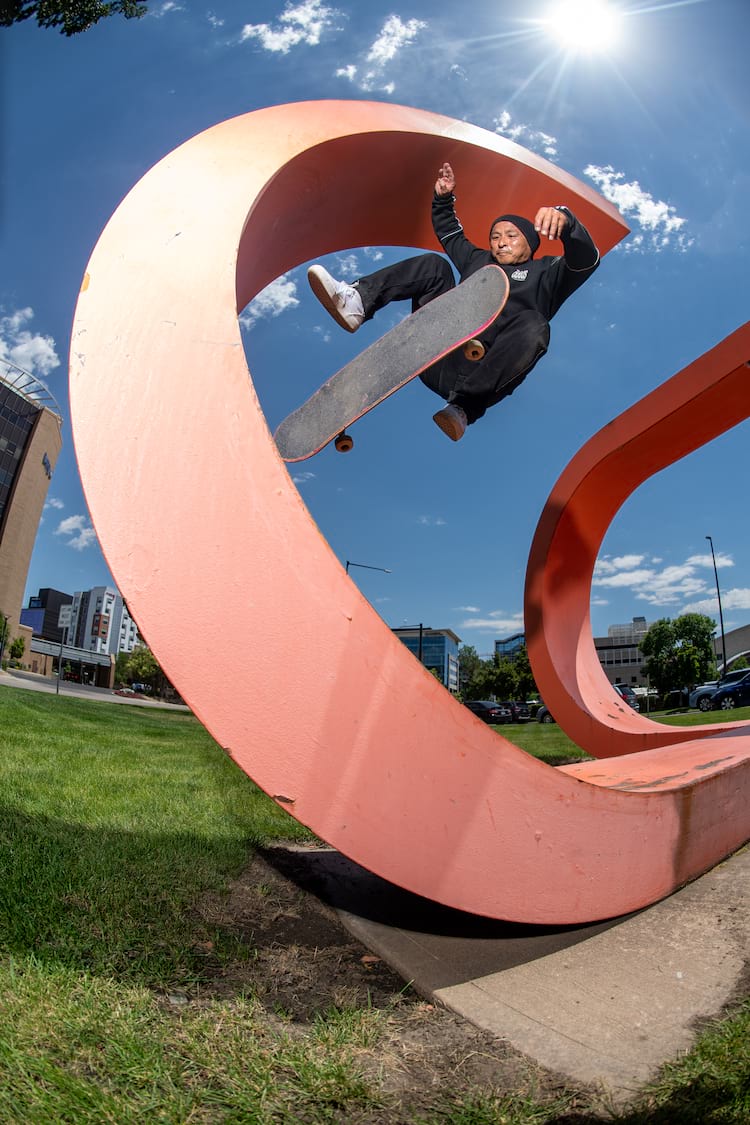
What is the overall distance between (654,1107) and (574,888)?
947 millimetres

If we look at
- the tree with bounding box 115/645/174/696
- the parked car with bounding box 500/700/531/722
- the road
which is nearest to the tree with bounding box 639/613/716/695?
the parked car with bounding box 500/700/531/722

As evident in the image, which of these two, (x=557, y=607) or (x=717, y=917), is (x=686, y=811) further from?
(x=557, y=607)

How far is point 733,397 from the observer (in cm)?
530

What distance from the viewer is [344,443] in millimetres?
3775

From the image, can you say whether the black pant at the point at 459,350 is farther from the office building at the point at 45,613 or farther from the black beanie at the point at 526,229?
the office building at the point at 45,613

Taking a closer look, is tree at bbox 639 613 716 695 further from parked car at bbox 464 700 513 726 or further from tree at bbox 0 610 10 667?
tree at bbox 0 610 10 667

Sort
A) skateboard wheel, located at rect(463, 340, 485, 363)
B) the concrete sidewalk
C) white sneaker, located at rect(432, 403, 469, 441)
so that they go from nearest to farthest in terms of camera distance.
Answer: the concrete sidewalk
skateboard wheel, located at rect(463, 340, 485, 363)
white sneaker, located at rect(432, 403, 469, 441)

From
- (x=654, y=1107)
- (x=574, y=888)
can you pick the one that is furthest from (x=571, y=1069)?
(x=574, y=888)

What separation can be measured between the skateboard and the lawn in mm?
2594

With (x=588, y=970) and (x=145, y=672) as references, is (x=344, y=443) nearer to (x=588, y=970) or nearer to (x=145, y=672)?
(x=588, y=970)

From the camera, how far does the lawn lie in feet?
5.87


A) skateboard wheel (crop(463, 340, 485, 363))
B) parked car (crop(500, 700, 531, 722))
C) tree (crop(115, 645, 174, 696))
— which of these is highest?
skateboard wheel (crop(463, 340, 485, 363))

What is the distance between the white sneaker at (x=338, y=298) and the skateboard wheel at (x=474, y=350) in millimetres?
755

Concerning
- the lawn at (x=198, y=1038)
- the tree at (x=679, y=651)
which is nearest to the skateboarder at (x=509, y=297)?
the lawn at (x=198, y=1038)
